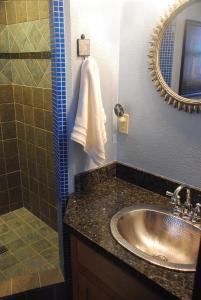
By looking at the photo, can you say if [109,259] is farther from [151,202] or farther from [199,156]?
[199,156]

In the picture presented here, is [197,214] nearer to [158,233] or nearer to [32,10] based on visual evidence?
[158,233]

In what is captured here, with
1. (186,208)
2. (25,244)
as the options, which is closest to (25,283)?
(25,244)

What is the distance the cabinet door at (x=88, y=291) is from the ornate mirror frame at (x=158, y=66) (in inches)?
35.5

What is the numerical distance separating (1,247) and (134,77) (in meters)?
1.58

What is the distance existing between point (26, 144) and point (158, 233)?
1426 millimetres

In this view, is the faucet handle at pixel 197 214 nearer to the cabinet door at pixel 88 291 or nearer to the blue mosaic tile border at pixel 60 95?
the cabinet door at pixel 88 291

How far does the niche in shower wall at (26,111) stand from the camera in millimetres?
1893

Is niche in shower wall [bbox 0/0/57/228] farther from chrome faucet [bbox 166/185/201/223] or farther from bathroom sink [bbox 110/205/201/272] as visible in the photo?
chrome faucet [bbox 166/185/201/223]

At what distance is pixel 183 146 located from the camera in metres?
1.32

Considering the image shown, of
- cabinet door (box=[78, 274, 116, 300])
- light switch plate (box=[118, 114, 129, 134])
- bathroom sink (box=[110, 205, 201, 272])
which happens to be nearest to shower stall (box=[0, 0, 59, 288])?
cabinet door (box=[78, 274, 116, 300])

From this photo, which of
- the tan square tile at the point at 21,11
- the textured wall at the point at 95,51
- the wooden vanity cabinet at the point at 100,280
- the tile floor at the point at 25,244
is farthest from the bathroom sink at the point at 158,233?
the tan square tile at the point at 21,11

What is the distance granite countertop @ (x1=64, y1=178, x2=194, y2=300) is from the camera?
0.91m

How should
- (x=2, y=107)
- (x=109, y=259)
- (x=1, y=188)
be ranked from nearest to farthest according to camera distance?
(x=109, y=259) < (x=2, y=107) < (x=1, y=188)

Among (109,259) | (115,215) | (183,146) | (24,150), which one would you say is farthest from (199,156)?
(24,150)
